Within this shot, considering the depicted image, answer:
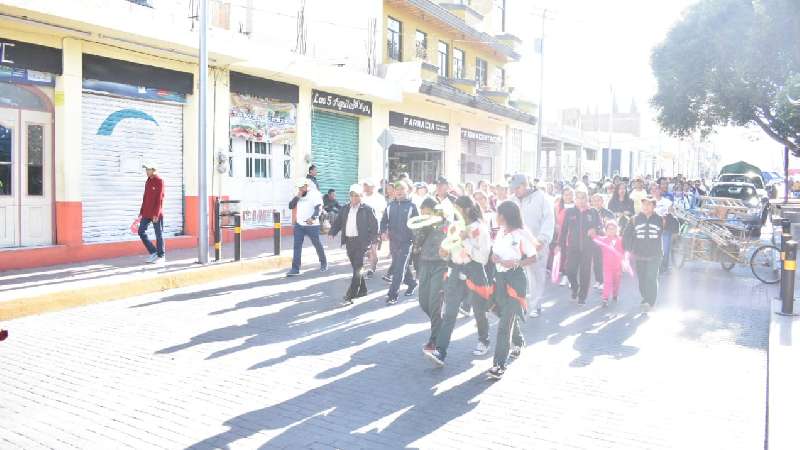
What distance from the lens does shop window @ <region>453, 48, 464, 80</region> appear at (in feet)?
90.9

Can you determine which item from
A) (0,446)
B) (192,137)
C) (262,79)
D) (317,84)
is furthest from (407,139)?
(0,446)

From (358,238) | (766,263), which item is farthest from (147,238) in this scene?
(766,263)

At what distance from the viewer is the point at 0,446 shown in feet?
14.5

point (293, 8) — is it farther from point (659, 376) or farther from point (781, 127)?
point (781, 127)

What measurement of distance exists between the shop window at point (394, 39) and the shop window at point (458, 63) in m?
4.58

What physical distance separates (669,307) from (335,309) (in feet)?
15.6

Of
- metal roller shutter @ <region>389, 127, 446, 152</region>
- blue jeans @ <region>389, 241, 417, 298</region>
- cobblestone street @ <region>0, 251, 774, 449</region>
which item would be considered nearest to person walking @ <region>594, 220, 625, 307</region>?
cobblestone street @ <region>0, 251, 774, 449</region>

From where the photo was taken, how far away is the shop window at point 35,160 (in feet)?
40.2

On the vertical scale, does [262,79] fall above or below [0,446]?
above

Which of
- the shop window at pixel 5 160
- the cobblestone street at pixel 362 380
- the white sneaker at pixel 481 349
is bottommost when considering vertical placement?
the cobblestone street at pixel 362 380

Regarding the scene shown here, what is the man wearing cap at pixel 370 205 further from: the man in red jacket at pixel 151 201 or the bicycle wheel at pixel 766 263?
the bicycle wheel at pixel 766 263

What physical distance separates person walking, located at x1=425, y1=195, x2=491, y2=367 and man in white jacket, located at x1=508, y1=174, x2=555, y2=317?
2.32 meters

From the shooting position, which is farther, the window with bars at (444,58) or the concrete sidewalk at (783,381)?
the window with bars at (444,58)

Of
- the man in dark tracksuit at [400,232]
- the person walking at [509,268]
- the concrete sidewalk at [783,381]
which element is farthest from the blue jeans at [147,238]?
the concrete sidewalk at [783,381]
